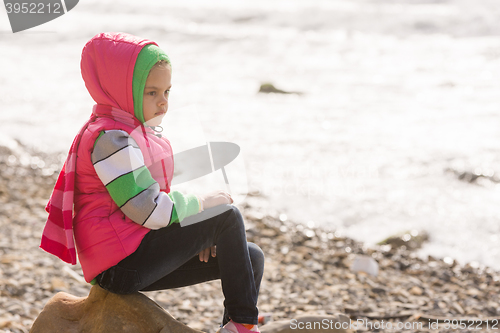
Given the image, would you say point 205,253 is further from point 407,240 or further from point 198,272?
point 407,240

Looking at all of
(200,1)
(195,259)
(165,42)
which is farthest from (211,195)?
(200,1)

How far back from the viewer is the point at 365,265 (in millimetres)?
5328

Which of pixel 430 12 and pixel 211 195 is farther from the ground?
pixel 211 195

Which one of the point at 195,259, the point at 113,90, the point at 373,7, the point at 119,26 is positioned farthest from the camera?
the point at 373,7

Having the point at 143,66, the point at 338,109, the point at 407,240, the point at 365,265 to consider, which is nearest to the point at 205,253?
the point at 143,66

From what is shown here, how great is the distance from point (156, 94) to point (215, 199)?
57 centimetres

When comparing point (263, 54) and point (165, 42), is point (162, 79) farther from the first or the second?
point (165, 42)

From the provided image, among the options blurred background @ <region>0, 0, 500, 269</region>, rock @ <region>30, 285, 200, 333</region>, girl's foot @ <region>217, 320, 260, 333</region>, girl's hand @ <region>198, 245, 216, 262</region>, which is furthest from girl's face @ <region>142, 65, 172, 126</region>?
girl's foot @ <region>217, 320, 260, 333</region>

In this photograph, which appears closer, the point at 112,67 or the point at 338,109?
the point at 112,67

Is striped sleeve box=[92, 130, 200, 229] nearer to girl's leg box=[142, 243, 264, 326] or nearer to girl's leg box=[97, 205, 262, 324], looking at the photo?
girl's leg box=[97, 205, 262, 324]

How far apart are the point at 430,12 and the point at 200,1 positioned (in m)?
14.3

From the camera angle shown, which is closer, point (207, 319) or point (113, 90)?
point (113, 90)

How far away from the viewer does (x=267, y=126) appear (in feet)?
35.3

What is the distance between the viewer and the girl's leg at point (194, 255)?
2529mm
